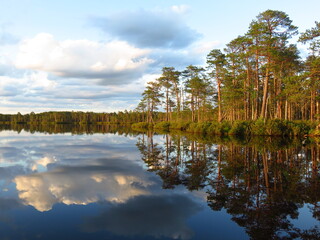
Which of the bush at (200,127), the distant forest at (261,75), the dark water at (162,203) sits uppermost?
the distant forest at (261,75)

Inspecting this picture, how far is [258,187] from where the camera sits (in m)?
8.00

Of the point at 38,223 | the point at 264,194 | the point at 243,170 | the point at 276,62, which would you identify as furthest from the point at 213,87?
the point at 38,223

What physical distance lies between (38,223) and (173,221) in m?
3.26

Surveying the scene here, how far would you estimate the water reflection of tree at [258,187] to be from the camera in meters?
5.30

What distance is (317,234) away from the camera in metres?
4.93

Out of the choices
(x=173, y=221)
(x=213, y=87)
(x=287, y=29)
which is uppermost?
(x=287, y=29)

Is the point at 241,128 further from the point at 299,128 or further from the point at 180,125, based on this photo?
the point at 180,125

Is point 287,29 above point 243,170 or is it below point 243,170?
above

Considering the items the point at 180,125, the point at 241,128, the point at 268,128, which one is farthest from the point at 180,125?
the point at 268,128

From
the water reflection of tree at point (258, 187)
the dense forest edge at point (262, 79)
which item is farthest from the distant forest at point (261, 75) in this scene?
the water reflection of tree at point (258, 187)

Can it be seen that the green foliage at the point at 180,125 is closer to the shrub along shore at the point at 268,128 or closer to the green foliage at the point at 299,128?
the shrub along shore at the point at 268,128

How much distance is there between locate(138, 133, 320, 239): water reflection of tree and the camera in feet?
17.4

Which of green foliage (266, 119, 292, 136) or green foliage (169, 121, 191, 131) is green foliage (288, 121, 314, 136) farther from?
green foliage (169, 121, 191, 131)

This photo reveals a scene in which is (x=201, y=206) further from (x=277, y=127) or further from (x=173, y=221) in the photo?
(x=277, y=127)
